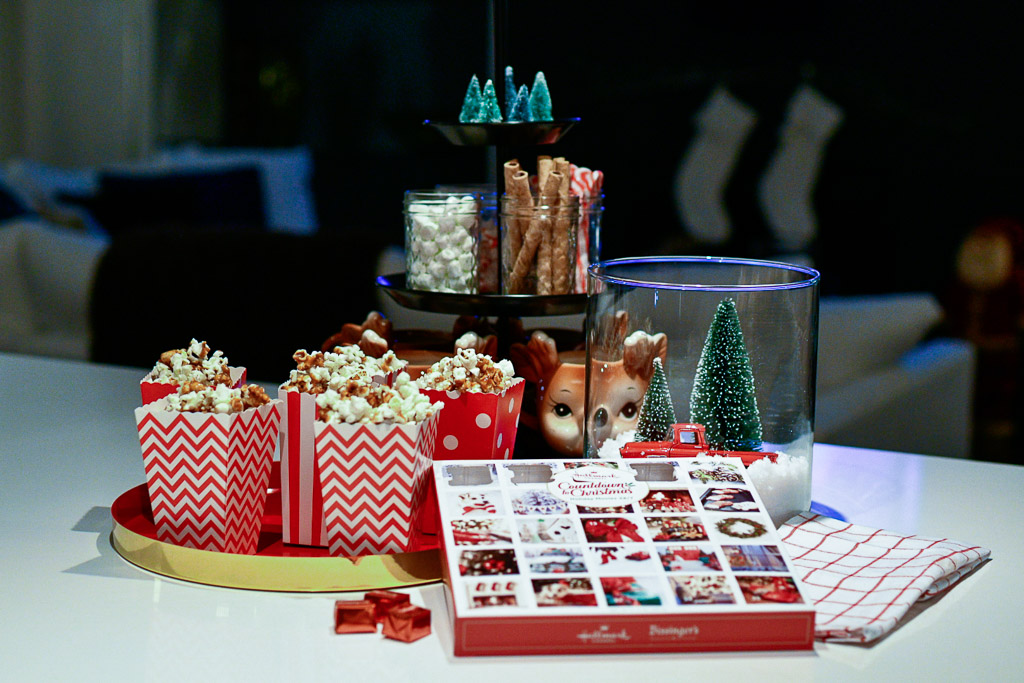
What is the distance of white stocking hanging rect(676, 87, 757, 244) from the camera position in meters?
4.06

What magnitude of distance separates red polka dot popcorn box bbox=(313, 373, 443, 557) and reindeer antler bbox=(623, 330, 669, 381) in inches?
8.3

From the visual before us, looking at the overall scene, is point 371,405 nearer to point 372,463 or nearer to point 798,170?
point 372,463

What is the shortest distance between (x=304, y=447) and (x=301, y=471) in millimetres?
18

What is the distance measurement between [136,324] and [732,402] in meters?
2.09

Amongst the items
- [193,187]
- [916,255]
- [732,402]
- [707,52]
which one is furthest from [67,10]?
[732,402]

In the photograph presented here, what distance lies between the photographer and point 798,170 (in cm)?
392

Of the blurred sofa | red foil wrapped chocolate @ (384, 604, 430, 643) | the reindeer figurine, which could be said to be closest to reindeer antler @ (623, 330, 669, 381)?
the reindeer figurine

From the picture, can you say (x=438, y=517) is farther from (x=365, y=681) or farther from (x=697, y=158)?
(x=697, y=158)

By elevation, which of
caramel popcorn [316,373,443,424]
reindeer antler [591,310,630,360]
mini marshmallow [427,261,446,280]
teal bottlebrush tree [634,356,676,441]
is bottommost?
teal bottlebrush tree [634,356,676,441]

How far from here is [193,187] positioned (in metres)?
4.49

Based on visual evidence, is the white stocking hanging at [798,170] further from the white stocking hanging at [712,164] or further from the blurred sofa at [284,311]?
the blurred sofa at [284,311]

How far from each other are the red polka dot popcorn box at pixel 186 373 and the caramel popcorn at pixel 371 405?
0.37 ft

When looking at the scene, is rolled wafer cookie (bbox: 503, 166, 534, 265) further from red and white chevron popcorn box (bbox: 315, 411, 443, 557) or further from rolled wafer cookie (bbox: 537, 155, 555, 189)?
red and white chevron popcorn box (bbox: 315, 411, 443, 557)

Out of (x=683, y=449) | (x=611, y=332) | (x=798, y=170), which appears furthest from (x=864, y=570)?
(x=798, y=170)
